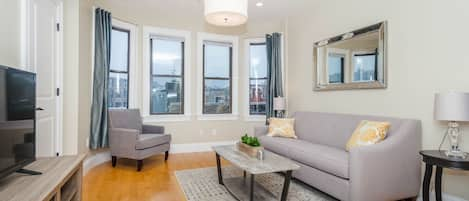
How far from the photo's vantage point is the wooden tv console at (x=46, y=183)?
4.38 feet

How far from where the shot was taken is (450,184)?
240 cm

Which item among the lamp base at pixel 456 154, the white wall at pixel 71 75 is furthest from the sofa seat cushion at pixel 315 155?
the white wall at pixel 71 75

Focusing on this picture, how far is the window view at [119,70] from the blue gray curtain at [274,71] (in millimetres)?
2656

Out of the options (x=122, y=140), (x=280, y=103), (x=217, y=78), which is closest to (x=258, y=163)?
(x=122, y=140)

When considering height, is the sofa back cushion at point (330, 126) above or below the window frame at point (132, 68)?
below

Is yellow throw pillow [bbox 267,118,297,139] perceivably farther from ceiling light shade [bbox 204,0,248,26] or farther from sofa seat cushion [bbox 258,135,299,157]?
ceiling light shade [bbox 204,0,248,26]

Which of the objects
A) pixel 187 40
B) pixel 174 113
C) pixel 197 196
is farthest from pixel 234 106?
pixel 197 196

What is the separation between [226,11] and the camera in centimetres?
243

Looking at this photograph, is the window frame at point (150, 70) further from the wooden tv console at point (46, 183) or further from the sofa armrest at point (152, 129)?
the wooden tv console at point (46, 183)

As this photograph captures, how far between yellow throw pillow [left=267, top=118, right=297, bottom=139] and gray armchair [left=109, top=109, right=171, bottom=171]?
1727 millimetres

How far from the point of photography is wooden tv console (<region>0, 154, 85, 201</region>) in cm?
134

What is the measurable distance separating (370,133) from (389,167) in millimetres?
408

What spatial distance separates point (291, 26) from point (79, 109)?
382 centimetres

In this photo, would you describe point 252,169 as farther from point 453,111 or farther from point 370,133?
point 453,111
